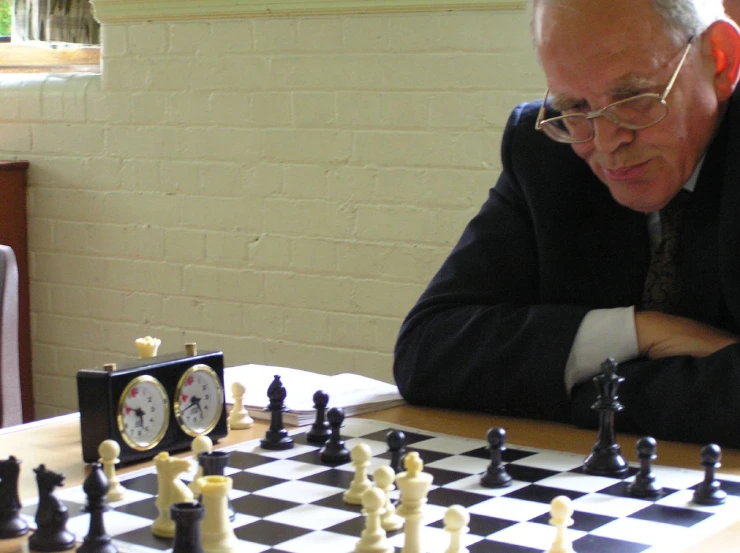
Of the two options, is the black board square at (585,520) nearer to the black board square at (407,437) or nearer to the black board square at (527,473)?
the black board square at (527,473)

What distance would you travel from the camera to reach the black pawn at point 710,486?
1.18 metres

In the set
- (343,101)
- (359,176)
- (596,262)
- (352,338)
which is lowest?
(352,338)

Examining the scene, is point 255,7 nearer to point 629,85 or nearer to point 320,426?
point 629,85

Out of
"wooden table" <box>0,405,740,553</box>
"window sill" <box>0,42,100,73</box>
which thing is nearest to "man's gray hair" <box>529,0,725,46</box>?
"wooden table" <box>0,405,740,553</box>

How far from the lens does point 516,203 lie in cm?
193

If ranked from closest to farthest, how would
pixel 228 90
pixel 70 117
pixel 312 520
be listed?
pixel 312 520 → pixel 228 90 → pixel 70 117

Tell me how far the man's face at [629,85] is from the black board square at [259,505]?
0.74 metres

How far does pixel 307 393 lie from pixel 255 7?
1.82 meters

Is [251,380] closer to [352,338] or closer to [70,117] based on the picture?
[352,338]

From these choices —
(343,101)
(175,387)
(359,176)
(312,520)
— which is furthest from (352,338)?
(312,520)

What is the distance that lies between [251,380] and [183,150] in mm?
1758

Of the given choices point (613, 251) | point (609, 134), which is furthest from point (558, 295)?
point (609, 134)

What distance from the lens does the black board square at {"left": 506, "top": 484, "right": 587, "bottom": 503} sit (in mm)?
1217

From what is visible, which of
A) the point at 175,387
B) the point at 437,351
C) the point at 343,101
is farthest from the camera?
the point at 343,101
